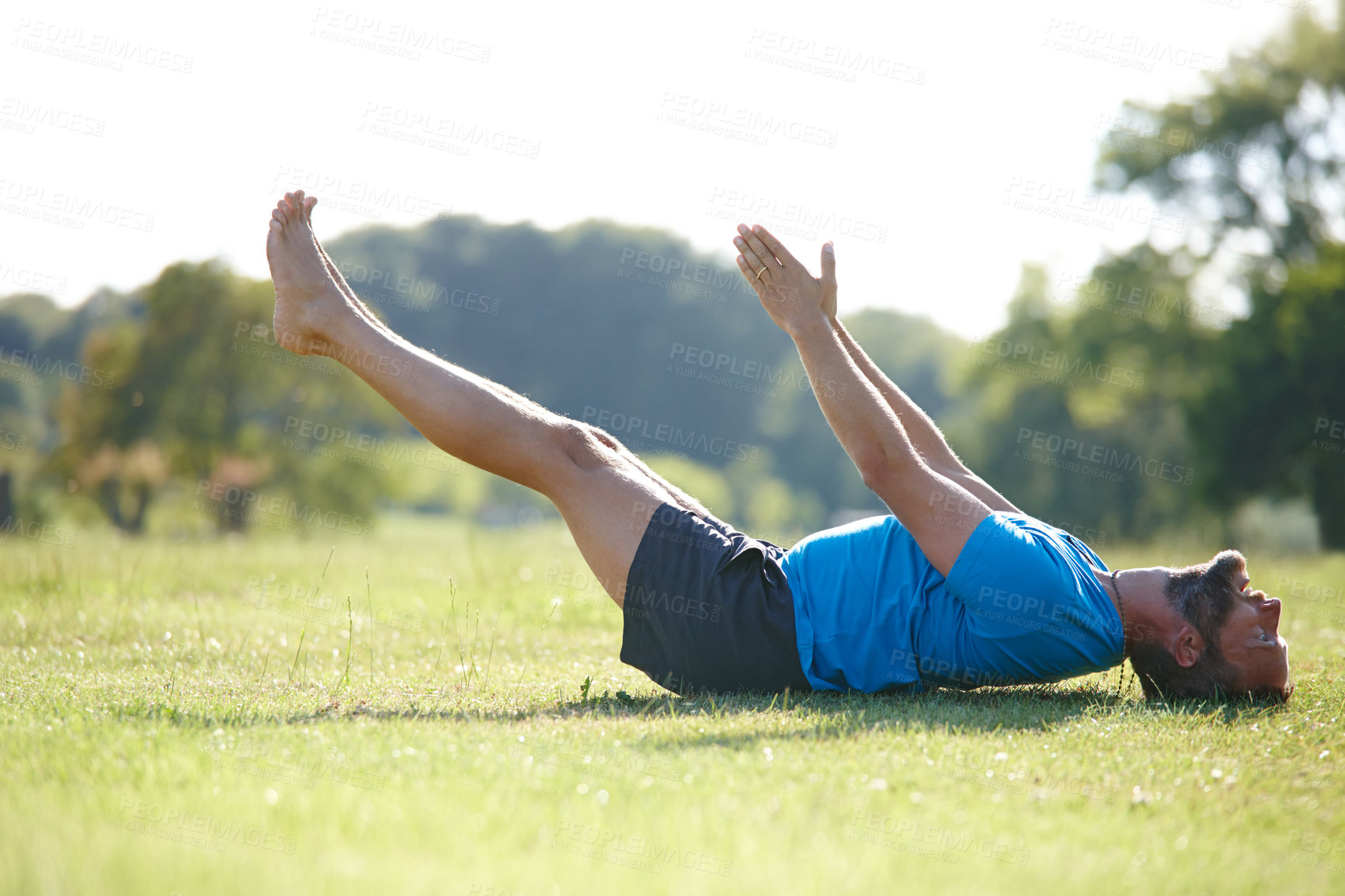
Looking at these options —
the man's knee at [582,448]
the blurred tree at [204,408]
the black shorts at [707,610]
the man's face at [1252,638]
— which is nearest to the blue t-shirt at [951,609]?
the black shorts at [707,610]

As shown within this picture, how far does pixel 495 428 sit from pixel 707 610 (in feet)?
3.97

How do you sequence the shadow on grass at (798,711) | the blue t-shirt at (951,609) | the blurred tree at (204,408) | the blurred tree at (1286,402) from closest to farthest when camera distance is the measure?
the shadow on grass at (798,711) < the blue t-shirt at (951,609) < the blurred tree at (1286,402) < the blurred tree at (204,408)

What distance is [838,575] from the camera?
4234 mm

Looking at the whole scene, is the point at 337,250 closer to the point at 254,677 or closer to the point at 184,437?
the point at 184,437

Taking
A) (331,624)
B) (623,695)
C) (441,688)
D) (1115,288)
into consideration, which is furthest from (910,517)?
(1115,288)

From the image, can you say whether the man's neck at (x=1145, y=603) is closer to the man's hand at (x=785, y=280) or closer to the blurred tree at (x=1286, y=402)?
the man's hand at (x=785, y=280)

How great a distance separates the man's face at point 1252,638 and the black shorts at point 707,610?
1.86 m

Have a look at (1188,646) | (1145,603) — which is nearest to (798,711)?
(1145,603)

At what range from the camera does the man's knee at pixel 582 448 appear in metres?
4.18

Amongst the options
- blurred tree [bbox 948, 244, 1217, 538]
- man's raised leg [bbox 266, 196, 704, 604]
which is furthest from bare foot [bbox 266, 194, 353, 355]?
blurred tree [bbox 948, 244, 1217, 538]

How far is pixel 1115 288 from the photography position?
3359 centimetres

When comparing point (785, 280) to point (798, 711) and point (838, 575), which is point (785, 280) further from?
point (798, 711)

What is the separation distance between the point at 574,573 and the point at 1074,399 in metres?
33.9

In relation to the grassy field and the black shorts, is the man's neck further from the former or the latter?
the black shorts
